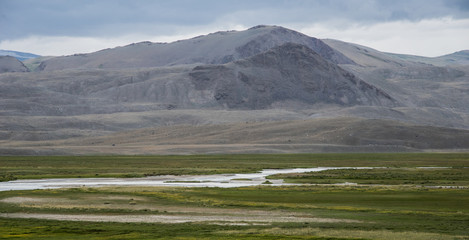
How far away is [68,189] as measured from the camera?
189 ft

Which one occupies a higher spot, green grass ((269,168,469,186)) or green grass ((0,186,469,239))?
green grass ((0,186,469,239))

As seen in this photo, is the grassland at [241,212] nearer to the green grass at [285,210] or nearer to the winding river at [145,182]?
the green grass at [285,210]

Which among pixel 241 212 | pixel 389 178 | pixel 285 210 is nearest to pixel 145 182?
pixel 389 178

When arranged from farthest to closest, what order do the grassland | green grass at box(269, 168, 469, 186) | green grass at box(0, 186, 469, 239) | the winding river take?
1. green grass at box(269, 168, 469, 186)
2. the winding river
3. the grassland
4. green grass at box(0, 186, 469, 239)

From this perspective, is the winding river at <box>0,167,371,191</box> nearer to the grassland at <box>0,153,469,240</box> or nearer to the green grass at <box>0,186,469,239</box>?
the grassland at <box>0,153,469,240</box>

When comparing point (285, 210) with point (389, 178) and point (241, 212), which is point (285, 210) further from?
point (389, 178)

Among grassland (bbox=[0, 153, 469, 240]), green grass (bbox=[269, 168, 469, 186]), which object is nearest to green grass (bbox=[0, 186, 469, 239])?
grassland (bbox=[0, 153, 469, 240])

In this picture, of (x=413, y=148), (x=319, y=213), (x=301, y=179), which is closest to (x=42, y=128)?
(x=413, y=148)

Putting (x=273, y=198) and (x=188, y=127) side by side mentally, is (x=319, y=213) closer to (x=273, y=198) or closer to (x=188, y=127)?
(x=273, y=198)

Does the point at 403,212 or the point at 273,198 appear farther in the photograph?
the point at 273,198

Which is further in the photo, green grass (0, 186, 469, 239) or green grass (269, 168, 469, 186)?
green grass (269, 168, 469, 186)

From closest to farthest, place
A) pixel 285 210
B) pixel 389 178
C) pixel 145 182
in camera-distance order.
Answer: pixel 285 210
pixel 145 182
pixel 389 178

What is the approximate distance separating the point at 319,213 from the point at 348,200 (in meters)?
8.49

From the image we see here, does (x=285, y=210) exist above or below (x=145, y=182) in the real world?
above
